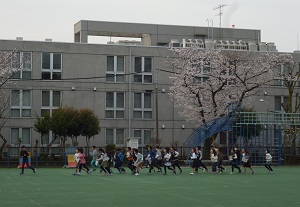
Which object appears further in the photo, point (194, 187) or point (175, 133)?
point (175, 133)

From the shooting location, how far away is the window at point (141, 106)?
2276 inches

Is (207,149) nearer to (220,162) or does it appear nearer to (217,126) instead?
(217,126)

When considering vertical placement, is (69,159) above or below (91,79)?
below

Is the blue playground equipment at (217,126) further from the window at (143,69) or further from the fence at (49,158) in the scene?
the window at (143,69)

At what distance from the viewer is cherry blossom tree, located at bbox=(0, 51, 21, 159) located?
167ft

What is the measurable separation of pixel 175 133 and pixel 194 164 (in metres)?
23.4

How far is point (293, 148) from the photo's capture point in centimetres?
A: 5291

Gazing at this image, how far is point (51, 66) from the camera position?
→ 55.3 m

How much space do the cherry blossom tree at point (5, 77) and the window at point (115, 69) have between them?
860 centimetres

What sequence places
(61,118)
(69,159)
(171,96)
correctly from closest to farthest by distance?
(69,159), (61,118), (171,96)

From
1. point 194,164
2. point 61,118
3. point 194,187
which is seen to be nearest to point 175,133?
point 61,118

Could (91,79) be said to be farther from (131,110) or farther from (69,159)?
(69,159)

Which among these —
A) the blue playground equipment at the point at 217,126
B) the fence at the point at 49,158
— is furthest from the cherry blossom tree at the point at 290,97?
the blue playground equipment at the point at 217,126

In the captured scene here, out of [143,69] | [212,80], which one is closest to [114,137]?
[143,69]
